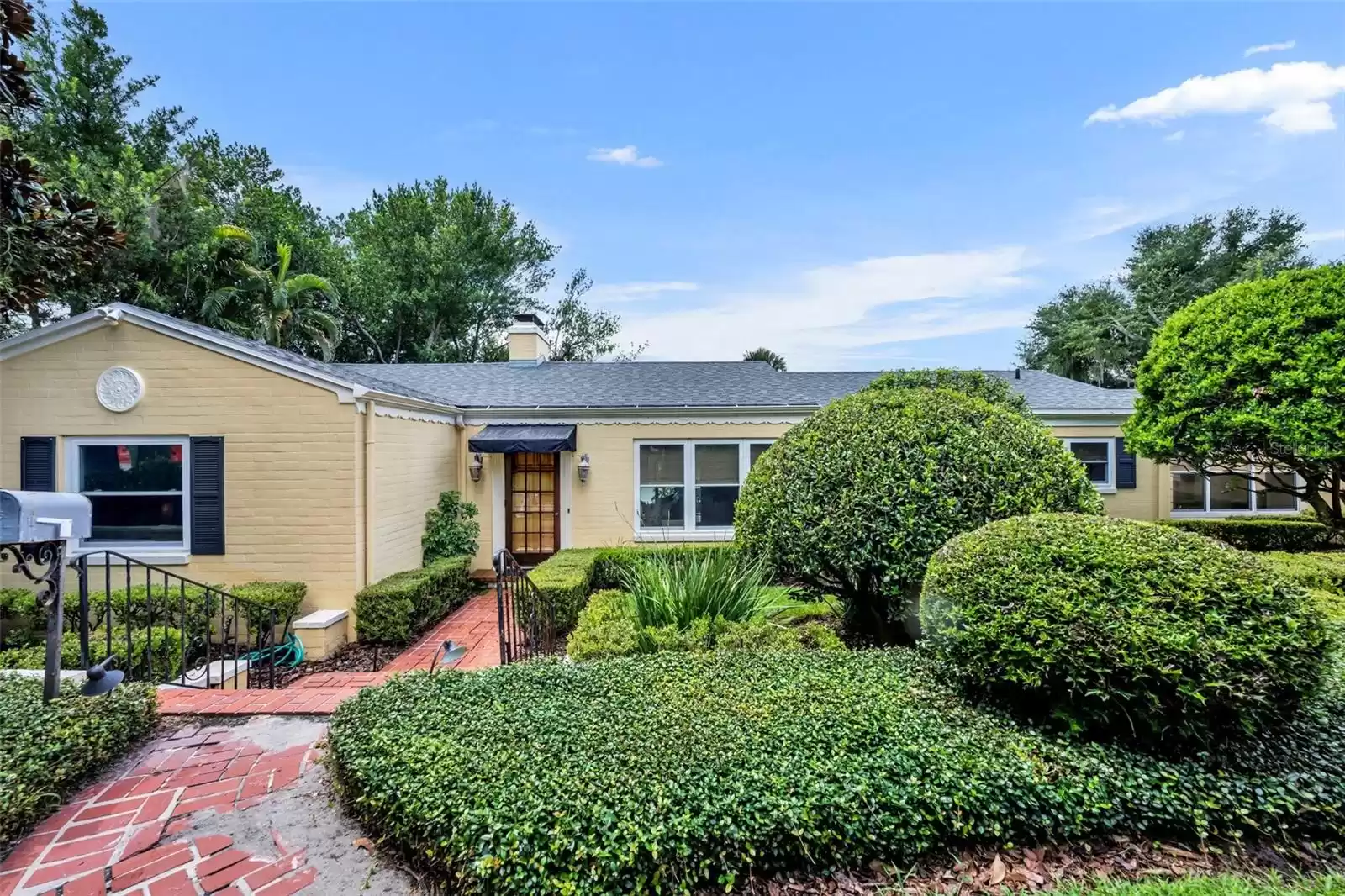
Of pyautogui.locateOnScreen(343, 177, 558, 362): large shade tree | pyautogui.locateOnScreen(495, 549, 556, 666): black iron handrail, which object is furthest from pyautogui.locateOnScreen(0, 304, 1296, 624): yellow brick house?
pyautogui.locateOnScreen(343, 177, 558, 362): large shade tree

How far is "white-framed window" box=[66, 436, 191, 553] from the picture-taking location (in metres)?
7.18

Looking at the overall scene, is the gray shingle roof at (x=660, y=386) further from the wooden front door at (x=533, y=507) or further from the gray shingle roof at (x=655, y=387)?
the wooden front door at (x=533, y=507)

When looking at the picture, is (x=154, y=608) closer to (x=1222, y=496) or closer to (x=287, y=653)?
(x=287, y=653)

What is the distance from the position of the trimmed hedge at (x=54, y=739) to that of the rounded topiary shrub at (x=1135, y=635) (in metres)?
5.06

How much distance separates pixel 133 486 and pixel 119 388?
131 cm

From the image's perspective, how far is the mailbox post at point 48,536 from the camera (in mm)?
2994

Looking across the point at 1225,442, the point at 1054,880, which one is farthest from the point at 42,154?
the point at 1225,442

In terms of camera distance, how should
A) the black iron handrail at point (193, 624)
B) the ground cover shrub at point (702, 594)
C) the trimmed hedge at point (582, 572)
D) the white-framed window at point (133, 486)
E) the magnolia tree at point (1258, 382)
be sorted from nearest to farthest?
the ground cover shrub at point (702, 594), the black iron handrail at point (193, 624), the trimmed hedge at point (582, 572), the white-framed window at point (133, 486), the magnolia tree at point (1258, 382)

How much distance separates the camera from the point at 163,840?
104 inches

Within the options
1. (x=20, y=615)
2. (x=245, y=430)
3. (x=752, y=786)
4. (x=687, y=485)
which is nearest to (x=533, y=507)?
(x=687, y=485)

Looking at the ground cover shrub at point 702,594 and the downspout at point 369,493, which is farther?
the downspout at point 369,493

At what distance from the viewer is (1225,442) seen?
8.89 metres

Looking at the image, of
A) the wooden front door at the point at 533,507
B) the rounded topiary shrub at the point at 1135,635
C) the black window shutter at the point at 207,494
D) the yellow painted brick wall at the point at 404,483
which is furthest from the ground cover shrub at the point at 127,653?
the rounded topiary shrub at the point at 1135,635

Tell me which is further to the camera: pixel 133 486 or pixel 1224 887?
pixel 133 486
